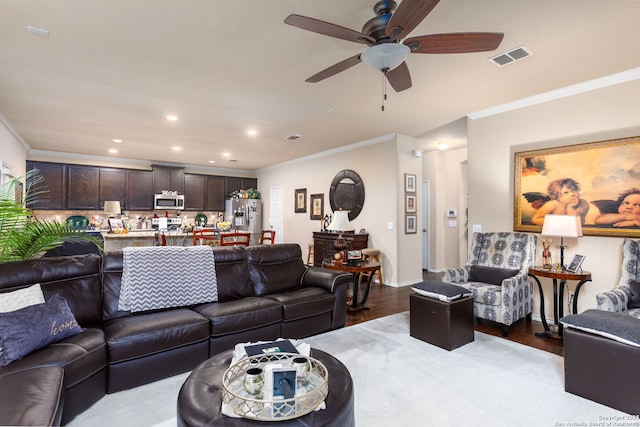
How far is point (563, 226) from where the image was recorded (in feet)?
10.7

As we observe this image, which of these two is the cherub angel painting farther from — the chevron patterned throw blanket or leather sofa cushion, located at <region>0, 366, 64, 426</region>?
leather sofa cushion, located at <region>0, 366, 64, 426</region>

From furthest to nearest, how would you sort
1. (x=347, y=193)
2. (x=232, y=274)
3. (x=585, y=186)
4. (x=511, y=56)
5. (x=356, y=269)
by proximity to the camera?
(x=347, y=193)
(x=356, y=269)
(x=585, y=186)
(x=232, y=274)
(x=511, y=56)

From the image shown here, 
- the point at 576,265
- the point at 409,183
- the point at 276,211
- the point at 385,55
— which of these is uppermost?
the point at 385,55

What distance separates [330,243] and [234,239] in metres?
1.82

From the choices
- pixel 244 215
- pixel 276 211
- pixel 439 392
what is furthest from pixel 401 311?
pixel 244 215

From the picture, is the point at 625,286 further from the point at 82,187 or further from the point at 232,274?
the point at 82,187

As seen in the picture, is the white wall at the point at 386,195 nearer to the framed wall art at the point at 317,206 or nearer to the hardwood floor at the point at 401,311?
the framed wall art at the point at 317,206

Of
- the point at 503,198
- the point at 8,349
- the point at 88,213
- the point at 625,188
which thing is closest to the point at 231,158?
the point at 88,213

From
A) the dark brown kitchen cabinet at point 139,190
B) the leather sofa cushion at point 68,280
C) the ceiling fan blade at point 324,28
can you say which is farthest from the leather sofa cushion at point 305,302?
the dark brown kitchen cabinet at point 139,190

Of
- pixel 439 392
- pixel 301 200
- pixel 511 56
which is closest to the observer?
pixel 439 392

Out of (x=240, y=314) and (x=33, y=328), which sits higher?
(x=33, y=328)

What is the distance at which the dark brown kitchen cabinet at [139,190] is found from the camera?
314 inches

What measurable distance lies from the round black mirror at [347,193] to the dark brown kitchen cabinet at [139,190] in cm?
481

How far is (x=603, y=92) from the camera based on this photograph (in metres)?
3.44
